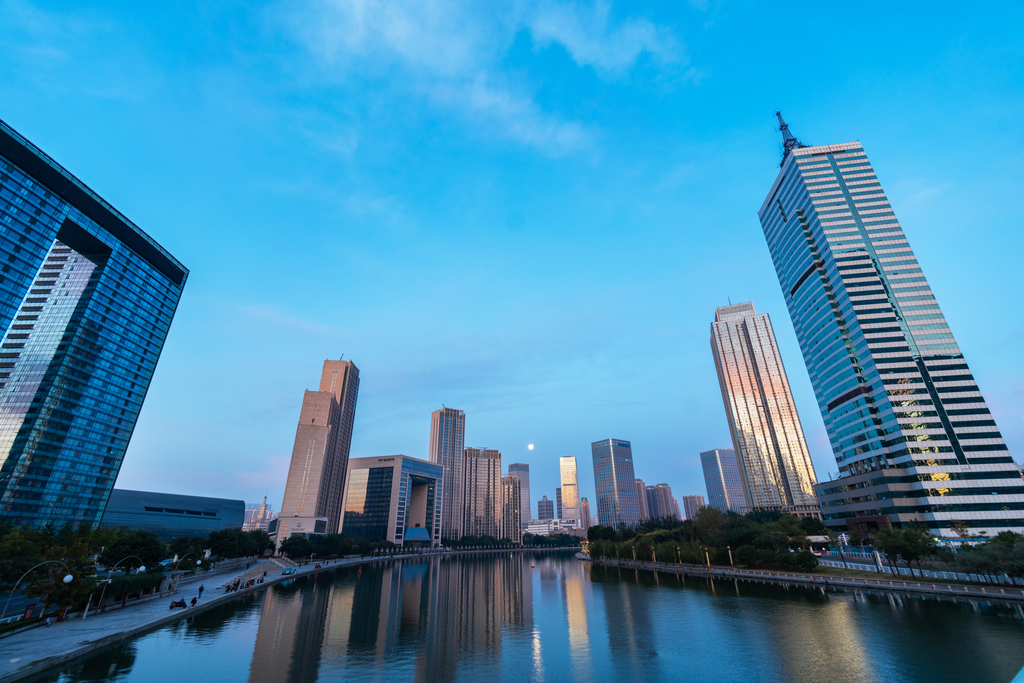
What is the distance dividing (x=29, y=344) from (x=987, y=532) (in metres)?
236

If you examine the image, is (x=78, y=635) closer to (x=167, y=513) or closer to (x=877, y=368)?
(x=877, y=368)

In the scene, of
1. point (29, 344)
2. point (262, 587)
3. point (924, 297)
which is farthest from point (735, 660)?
point (29, 344)

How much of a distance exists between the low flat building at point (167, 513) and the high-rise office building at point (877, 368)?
22119cm

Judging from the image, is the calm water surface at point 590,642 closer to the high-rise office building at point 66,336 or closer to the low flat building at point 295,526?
the high-rise office building at point 66,336

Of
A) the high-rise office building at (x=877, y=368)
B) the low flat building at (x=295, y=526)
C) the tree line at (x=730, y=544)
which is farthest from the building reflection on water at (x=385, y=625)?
the low flat building at (x=295, y=526)

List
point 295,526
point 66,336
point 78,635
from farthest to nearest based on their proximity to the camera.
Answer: point 295,526
point 66,336
point 78,635

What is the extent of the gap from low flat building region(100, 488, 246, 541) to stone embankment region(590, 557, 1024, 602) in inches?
6901

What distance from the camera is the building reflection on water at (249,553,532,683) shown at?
31906 mm

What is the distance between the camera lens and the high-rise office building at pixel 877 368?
99.9 m

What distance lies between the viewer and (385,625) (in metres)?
44.5

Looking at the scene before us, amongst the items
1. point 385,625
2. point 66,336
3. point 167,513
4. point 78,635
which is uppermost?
point 66,336

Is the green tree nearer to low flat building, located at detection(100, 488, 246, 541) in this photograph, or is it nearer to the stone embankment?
the stone embankment

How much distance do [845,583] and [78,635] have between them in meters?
85.5

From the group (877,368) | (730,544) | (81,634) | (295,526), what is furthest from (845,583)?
(295,526)
